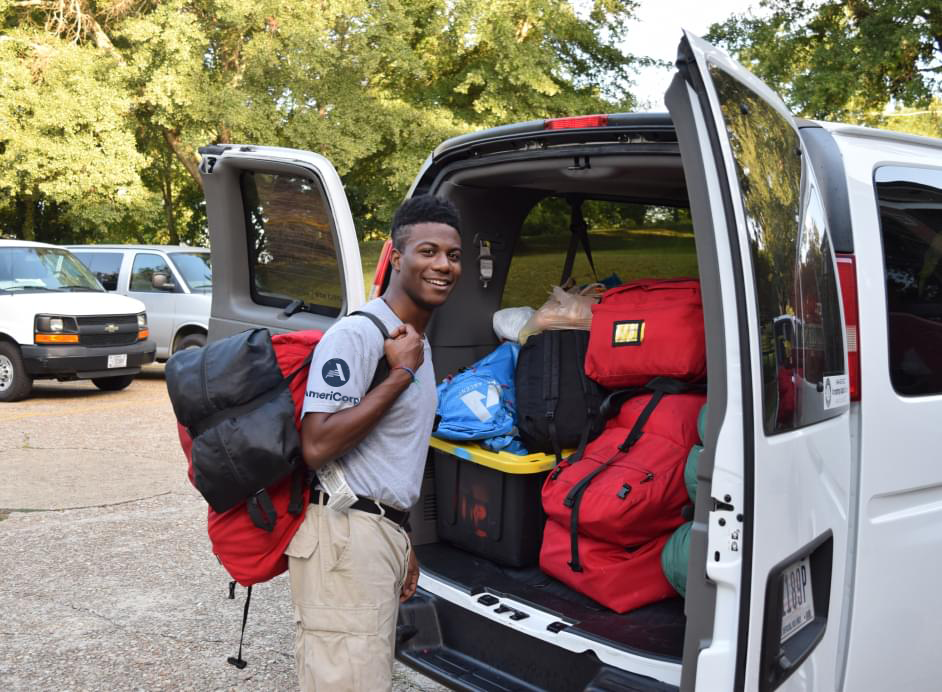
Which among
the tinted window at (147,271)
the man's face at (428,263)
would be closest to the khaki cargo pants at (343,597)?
the man's face at (428,263)

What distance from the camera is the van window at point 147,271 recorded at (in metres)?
13.3

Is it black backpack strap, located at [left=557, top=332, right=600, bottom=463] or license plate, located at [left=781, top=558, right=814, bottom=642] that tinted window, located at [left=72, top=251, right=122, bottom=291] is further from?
license plate, located at [left=781, top=558, right=814, bottom=642]

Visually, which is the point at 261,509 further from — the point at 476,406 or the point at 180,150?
the point at 180,150

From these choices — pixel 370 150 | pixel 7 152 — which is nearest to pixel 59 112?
pixel 7 152

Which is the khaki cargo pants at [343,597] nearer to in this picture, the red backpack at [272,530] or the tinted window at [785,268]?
the red backpack at [272,530]

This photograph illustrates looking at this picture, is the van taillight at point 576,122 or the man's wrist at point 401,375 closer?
the man's wrist at point 401,375

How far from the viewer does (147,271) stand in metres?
13.4

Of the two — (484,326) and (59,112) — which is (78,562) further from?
(59,112)

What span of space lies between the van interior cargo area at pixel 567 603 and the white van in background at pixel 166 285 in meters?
9.63

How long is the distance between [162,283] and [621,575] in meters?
10.6

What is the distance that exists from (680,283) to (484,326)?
3.15ft

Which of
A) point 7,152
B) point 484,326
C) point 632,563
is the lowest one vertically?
point 632,563

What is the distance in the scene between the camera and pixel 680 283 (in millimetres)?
Result: 3619

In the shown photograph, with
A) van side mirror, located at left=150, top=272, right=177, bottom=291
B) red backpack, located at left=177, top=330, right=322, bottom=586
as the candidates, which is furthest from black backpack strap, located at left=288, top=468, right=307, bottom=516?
van side mirror, located at left=150, top=272, right=177, bottom=291
